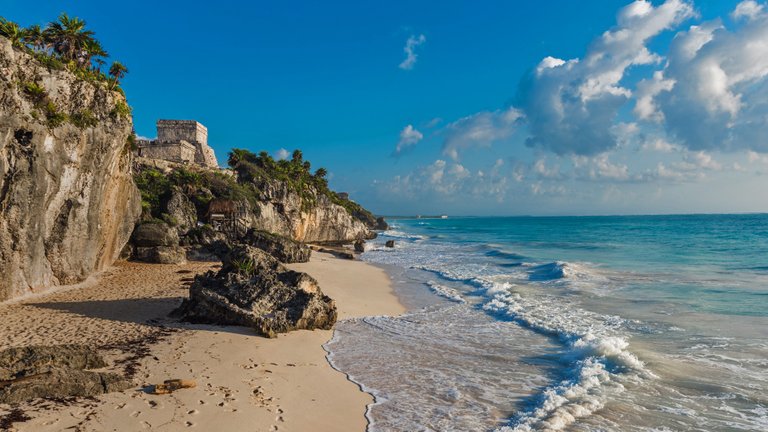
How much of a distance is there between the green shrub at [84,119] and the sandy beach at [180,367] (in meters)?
6.36

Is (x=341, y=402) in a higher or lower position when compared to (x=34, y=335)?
lower

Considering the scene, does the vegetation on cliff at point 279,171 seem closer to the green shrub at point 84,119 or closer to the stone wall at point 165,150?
the stone wall at point 165,150

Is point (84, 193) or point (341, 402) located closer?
point (341, 402)

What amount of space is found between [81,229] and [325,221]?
40.3 m

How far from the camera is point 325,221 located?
57.1 m

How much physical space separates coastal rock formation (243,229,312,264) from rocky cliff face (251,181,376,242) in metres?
8.83

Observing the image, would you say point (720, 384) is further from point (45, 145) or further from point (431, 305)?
point (45, 145)

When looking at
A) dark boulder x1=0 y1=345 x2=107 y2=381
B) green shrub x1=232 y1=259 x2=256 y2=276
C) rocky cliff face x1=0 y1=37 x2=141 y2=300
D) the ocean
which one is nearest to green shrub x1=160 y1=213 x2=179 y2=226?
rocky cliff face x1=0 y1=37 x2=141 y2=300

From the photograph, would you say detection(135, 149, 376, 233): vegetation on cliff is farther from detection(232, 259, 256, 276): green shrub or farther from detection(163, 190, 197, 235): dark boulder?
detection(232, 259, 256, 276): green shrub

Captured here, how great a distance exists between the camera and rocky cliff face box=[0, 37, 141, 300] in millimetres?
12945

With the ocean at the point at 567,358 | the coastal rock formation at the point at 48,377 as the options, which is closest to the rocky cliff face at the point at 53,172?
the coastal rock formation at the point at 48,377

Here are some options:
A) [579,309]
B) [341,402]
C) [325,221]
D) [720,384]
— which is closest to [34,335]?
[341,402]

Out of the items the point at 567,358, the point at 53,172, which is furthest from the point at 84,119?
the point at 567,358

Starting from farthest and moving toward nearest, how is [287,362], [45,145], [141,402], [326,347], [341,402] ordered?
[45,145] < [326,347] < [287,362] < [341,402] < [141,402]
